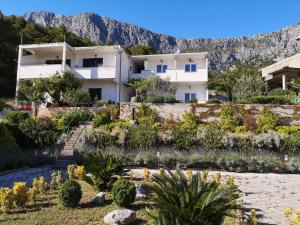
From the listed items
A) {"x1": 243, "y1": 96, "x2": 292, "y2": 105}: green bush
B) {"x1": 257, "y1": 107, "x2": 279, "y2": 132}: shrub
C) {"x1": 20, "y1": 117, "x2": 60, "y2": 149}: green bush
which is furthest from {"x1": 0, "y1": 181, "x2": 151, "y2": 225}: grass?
{"x1": 243, "y1": 96, "x2": 292, "y2": 105}: green bush

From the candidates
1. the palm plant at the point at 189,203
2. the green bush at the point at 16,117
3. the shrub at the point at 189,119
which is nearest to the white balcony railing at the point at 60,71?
the green bush at the point at 16,117

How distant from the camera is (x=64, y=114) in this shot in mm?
27062

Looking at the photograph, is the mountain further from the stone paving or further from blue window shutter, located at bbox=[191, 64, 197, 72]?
the stone paving

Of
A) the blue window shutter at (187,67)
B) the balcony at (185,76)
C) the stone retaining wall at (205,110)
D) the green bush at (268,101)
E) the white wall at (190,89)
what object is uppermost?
the blue window shutter at (187,67)

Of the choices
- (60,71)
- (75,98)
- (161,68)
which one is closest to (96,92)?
(60,71)

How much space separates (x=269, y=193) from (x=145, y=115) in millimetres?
15401

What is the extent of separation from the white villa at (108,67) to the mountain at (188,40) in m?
65.2

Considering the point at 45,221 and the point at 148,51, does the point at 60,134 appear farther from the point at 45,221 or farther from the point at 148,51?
the point at 148,51

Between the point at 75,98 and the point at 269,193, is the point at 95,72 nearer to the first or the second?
the point at 75,98

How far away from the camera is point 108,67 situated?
3481cm

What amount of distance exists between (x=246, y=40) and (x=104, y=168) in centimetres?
11835

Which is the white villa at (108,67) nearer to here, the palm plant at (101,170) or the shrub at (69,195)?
the palm plant at (101,170)

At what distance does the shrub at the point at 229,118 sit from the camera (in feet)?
80.7

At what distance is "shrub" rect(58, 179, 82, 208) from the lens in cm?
920
